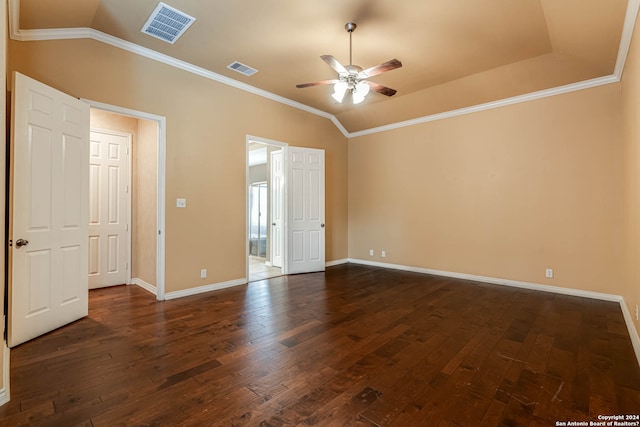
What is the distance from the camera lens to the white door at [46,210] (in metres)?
2.68

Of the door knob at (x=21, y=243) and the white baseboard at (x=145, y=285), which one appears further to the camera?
the white baseboard at (x=145, y=285)

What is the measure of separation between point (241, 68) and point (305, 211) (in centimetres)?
272

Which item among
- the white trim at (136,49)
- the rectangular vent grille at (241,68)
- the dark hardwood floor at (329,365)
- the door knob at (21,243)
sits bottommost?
the dark hardwood floor at (329,365)

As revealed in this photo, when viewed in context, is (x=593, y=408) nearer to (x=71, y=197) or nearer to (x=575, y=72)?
(x=575, y=72)

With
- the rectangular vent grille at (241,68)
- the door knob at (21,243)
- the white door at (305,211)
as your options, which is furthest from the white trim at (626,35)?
the door knob at (21,243)

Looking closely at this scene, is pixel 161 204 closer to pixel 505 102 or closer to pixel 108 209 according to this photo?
pixel 108 209

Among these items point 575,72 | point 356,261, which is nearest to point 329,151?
point 356,261

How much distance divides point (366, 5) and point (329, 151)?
3.67 m

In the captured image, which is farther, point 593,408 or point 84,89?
point 84,89

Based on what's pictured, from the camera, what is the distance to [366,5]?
9.64ft

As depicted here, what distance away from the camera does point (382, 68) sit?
3012 millimetres

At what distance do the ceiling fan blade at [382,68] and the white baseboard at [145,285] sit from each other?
3.97 metres

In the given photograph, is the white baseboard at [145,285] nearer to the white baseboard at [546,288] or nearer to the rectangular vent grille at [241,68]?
the rectangular vent grille at [241,68]

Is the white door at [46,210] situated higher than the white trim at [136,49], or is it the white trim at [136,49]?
the white trim at [136,49]
